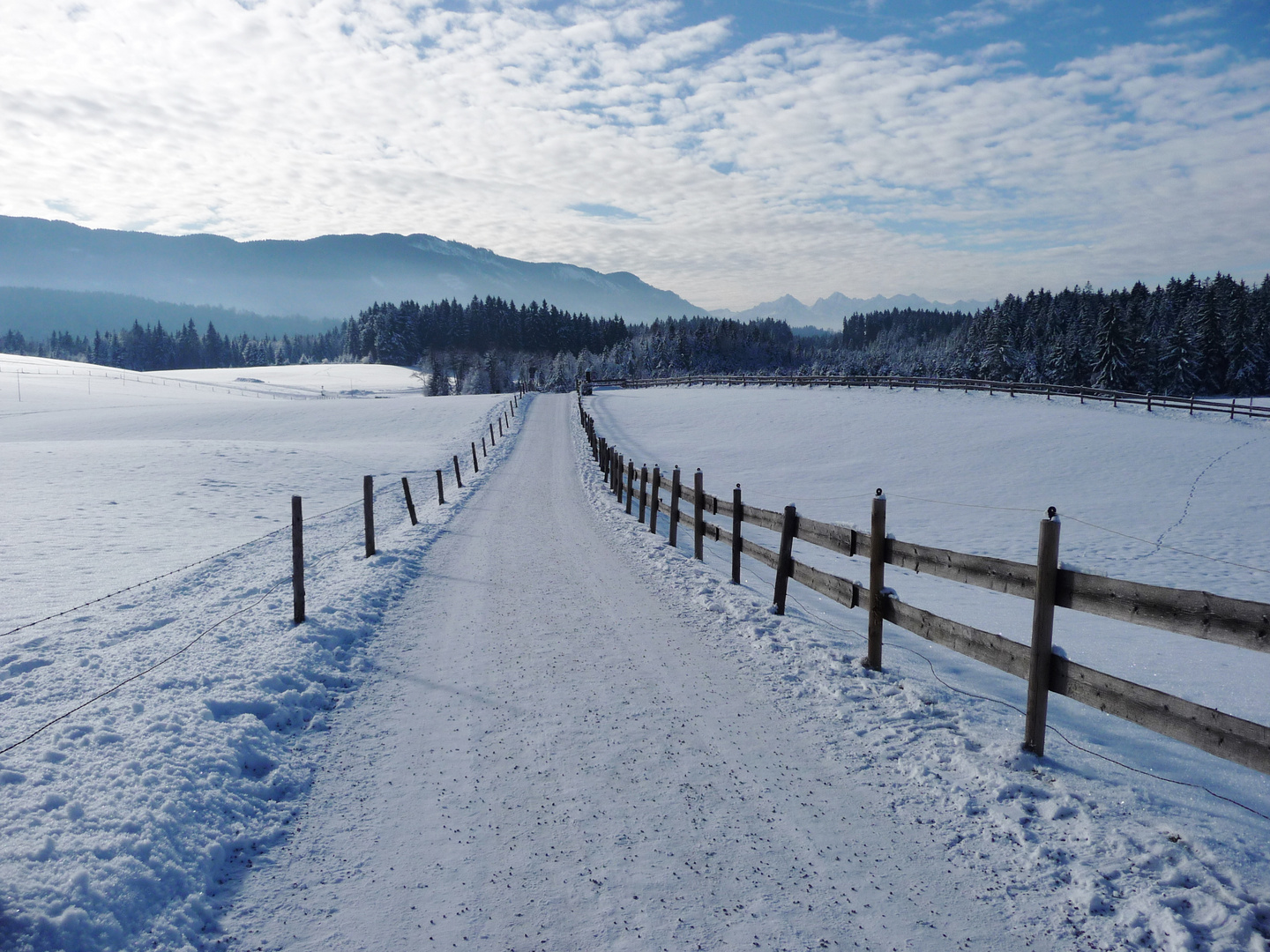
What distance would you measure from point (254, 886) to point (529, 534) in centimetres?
1025

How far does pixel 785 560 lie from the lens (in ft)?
26.3

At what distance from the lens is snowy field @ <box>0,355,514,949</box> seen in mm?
3391

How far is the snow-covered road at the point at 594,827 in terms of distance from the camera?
322cm

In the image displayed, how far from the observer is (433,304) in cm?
15738

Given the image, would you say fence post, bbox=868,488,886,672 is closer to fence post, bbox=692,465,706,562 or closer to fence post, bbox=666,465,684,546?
fence post, bbox=692,465,706,562

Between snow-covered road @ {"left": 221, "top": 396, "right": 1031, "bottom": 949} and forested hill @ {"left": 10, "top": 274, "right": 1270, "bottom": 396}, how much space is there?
263 feet

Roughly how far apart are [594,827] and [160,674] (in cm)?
461

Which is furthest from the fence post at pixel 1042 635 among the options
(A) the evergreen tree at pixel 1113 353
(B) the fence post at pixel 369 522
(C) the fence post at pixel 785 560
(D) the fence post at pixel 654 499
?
(A) the evergreen tree at pixel 1113 353

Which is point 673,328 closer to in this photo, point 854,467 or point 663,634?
point 854,467

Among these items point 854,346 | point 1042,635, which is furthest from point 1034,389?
point 854,346

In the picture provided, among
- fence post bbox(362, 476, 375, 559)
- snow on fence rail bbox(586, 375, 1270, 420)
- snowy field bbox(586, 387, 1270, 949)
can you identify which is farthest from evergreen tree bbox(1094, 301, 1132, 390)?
fence post bbox(362, 476, 375, 559)

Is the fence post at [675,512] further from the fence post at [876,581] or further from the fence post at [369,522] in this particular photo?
the fence post at [876,581]

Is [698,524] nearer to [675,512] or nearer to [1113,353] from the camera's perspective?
[675,512]

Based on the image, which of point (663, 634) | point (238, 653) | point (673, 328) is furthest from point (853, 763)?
point (673, 328)
